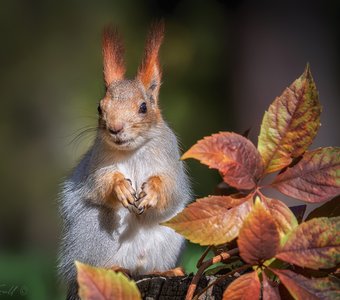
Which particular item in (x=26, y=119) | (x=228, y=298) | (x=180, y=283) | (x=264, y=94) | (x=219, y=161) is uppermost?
(x=219, y=161)

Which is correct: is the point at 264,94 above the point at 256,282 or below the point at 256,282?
below

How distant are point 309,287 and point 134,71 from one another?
3.67 m

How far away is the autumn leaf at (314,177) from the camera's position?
0.67 meters

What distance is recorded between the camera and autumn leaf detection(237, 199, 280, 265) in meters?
0.60

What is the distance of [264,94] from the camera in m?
3.81

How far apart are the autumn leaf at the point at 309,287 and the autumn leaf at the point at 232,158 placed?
0.32 feet

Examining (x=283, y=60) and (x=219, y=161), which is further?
(x=283, y=60)

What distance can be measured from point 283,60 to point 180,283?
3.11 metres

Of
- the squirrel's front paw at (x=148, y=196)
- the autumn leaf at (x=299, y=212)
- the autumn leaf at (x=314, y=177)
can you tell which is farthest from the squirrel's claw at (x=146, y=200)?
the autumn leaf at (x=314, y=177)

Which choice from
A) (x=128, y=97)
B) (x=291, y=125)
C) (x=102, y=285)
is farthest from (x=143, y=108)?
(x=102, y=285)

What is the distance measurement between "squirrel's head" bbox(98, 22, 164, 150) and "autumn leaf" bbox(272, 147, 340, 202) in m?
0.70

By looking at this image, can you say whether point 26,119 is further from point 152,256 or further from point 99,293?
point 99,293

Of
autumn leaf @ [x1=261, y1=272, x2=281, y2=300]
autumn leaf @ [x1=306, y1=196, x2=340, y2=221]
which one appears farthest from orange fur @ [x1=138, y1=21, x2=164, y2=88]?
autumn leaf @ [x1=261, y1=272, x2=281, y2=300]

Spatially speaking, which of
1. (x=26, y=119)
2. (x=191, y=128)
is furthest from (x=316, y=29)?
(x=26, y=119)
